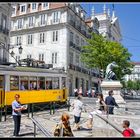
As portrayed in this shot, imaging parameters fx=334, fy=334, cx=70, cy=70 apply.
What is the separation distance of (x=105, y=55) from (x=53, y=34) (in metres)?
8.65

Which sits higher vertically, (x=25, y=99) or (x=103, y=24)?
(x=103, y=24)

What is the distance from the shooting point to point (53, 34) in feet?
154

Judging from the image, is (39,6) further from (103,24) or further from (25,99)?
(25,99)

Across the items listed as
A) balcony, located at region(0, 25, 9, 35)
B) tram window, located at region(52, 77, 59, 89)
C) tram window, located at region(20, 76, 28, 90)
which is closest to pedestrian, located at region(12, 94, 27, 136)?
tram window, located at region(20, 76, 28, 90)

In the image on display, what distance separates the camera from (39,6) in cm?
4869

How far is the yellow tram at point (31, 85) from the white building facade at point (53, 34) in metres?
20.6

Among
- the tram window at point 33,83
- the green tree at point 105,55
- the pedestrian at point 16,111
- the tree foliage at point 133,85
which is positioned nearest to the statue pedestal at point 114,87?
the tram window at point 33,83

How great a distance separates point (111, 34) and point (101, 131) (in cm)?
6278

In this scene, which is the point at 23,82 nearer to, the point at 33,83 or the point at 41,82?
the point at 33,83

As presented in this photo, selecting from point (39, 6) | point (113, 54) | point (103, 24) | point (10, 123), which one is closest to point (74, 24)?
point (39, 6)

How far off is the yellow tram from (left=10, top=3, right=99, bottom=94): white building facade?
20.6 metres

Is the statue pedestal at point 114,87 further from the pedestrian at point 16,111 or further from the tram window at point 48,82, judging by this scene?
the pedestrian at point 16,111

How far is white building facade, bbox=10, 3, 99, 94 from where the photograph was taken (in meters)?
46.1

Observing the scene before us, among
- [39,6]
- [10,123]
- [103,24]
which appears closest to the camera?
[10,123]
